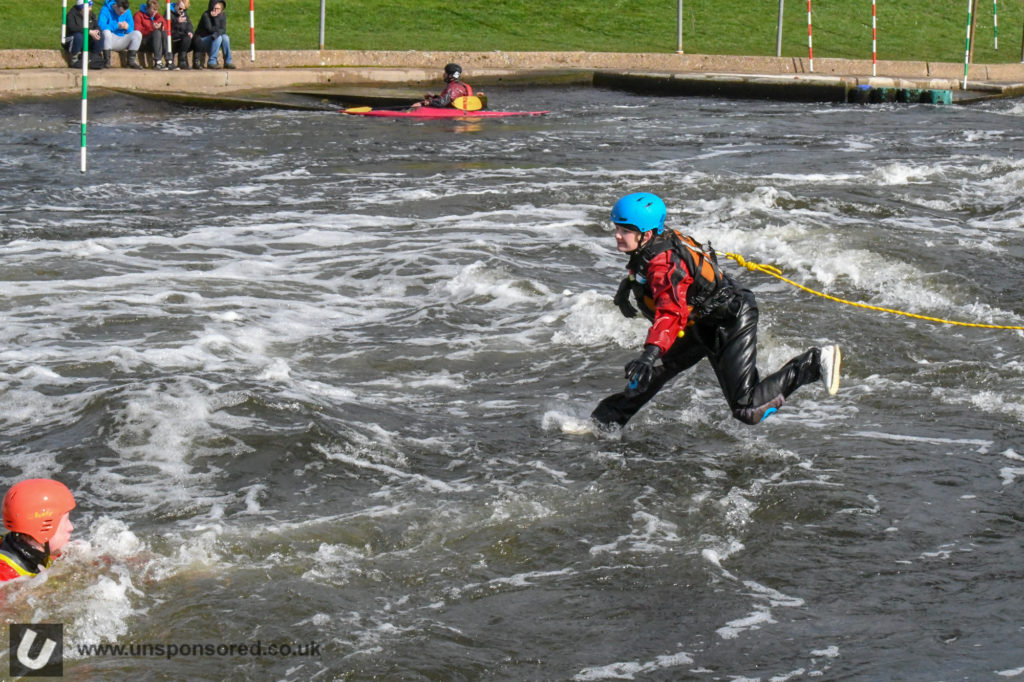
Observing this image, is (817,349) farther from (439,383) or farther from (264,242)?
(264,242)

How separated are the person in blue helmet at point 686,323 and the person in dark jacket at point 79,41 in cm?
1479

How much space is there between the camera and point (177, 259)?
1137cm

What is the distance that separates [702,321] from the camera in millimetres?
7059

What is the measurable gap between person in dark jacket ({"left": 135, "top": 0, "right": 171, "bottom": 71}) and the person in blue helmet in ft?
50.3

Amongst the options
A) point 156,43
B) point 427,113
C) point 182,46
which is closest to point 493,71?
point 427,113

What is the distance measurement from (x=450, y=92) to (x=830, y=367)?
545 inches

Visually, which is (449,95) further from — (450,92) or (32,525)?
(32,525)

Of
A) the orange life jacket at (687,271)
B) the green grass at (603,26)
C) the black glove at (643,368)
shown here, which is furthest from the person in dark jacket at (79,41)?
the black glove at (643,368)

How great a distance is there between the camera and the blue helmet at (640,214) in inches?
261

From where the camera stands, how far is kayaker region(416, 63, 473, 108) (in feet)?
65.3

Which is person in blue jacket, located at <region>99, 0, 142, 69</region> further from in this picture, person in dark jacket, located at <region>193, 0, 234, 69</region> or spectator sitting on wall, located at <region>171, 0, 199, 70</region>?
person in dark jacket, located at <region>193, 0, 234, 69</region>

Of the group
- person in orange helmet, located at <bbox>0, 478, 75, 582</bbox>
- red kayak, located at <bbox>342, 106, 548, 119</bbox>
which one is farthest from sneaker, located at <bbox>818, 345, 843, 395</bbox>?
red kayak, located at <bbox>342, 106, 548, 119</bbox>

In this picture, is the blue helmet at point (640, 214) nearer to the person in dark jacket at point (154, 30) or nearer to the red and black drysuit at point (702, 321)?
the red and black drysuit at point (702, 321)

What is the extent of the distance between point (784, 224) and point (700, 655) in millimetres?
8512
